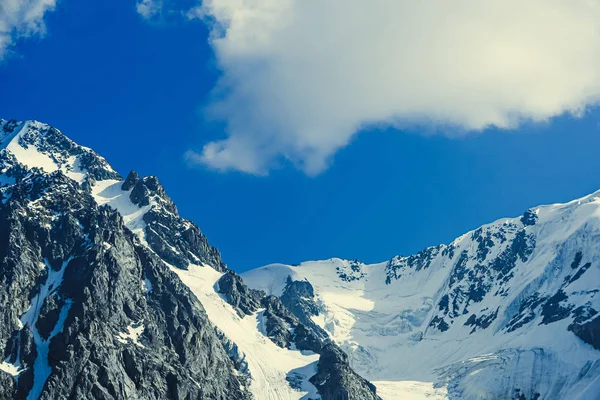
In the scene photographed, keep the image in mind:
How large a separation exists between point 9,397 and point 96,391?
1966 centimetres

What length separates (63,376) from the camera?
648 ft

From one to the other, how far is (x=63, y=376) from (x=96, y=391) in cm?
858

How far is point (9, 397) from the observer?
194 m

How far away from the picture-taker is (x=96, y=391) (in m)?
197

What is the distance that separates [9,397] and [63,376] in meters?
12.7
